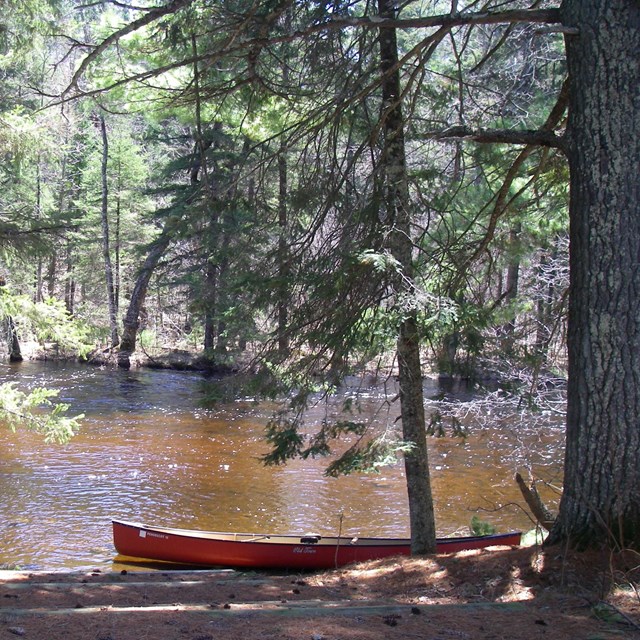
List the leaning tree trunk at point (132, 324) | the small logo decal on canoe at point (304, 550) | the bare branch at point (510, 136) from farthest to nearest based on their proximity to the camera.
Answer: the leaning tree trunk at point (132, 324) < the small logo decal on canoe at point (304, 550) < the bare branch at point (510, 136)

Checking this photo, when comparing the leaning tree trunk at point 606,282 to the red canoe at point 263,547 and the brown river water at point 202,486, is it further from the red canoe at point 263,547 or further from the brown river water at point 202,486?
the red canoe at point 263,547

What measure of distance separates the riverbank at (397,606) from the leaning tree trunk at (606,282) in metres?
0.35

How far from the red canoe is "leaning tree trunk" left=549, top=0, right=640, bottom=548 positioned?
3.56 metres

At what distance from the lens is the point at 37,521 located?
10656mm

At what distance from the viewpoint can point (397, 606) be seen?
14.5 ft

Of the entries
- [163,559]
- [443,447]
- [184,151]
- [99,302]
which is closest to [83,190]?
[99,302]

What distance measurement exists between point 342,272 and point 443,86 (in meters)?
3.04

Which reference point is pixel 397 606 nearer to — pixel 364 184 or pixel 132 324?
pixel 364 184

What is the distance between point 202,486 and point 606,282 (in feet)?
31.5

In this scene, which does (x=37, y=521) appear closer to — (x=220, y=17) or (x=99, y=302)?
(x=220, y=17)

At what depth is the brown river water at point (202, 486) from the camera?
412 inches

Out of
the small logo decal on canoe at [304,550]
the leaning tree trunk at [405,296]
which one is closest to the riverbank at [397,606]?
the leaning tree trunk at [405,296]

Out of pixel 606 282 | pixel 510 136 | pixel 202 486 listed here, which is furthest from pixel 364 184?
pixel 202 486

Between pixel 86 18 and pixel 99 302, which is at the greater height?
pixel 86 18
